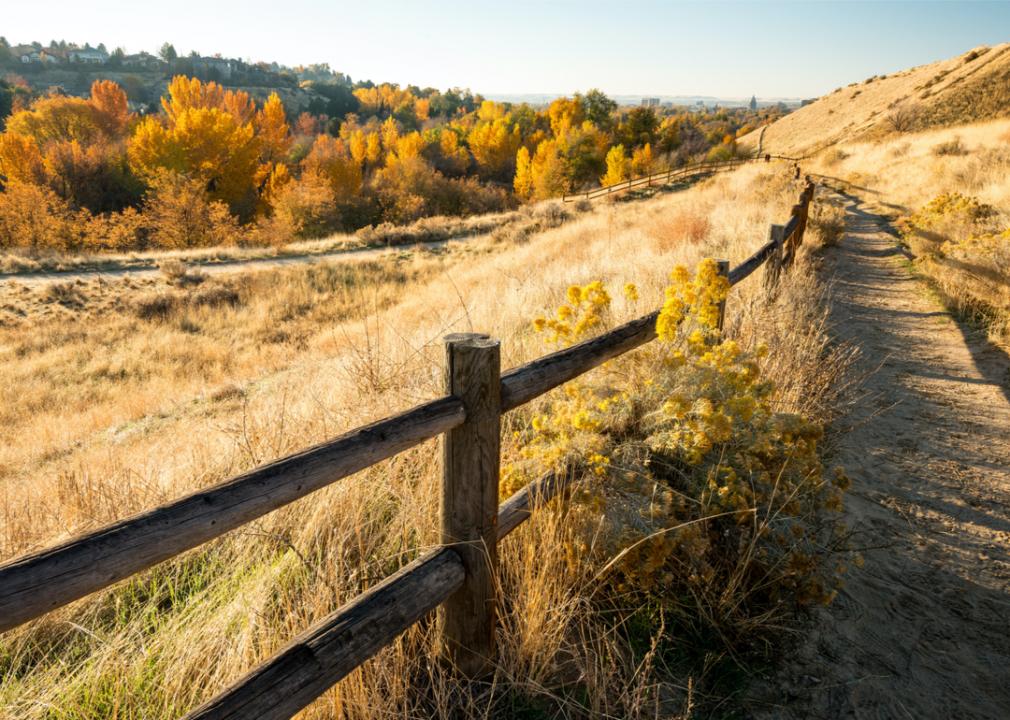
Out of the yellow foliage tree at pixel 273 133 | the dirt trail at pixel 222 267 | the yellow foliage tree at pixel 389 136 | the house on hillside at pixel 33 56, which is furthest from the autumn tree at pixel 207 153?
the house on hillside at pixel 33 56

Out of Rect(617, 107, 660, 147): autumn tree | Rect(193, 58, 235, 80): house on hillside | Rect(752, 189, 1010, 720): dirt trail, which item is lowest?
Rect(752, 189, 1010, 720): dirt trail

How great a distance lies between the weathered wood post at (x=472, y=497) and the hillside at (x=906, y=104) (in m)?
45.5

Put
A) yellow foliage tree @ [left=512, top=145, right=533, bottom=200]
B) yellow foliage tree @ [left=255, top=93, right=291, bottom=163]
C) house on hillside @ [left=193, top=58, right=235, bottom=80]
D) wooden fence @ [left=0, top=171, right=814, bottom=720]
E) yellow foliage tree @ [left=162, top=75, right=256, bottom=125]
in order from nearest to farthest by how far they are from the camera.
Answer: wooden fence @ [left=0, top=171, right=814, bottom=720] < yellow foliage tree @ [left=512, top=145, right=533, bottom=200] < yellow foliage tree @ [left=255, top=93, right=291, bottom=163] < yellow foliage tree @ [left=162, top=75, right=256, bottom=125] < house on hillside @ [left=193, top=58, right=235, bottom=80]

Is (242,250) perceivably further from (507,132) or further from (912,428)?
(507,132)

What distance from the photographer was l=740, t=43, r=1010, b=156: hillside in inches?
1449

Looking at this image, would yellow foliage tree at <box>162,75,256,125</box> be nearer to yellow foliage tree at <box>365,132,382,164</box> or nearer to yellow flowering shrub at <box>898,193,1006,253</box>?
yellow foliage tree at <box>365,132,382,164</box>

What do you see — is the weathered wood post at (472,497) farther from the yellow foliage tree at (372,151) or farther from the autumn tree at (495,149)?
the yellow foliage tree at (372,151)

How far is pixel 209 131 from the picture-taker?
51.7 m

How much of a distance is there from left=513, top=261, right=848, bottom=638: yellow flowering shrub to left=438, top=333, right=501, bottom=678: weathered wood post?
58 cm

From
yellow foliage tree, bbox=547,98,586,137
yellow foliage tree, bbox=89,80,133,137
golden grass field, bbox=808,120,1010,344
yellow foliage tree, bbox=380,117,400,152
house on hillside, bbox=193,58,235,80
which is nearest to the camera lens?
golden grass field, bbox=808,120,1010,344

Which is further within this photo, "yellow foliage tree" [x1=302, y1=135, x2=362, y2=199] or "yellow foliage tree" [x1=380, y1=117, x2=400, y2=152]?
"yellow foliage tree" [x1=380, y1=117, x2=400, y2=152]

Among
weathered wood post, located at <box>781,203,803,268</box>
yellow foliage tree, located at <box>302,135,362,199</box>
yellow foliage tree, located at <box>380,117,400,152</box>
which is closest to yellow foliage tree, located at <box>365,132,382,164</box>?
yellow foliage tree, located at <box>380,117,400,152</box>

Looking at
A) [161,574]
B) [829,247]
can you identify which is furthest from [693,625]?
[829,247]

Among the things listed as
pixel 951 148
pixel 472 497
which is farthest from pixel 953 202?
pixel 951 148
